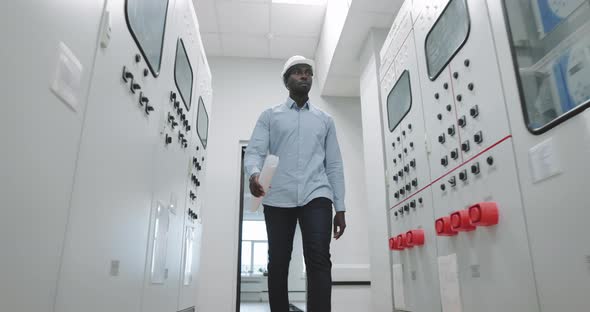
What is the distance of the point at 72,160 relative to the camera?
1.11 meters

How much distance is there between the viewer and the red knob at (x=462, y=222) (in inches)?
70.2

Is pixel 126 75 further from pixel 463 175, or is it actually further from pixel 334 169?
pixel 463 175

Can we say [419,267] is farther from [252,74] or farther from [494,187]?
[252,74]

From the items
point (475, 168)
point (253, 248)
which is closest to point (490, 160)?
point (475, 168)

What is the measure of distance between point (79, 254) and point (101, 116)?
0.42 m

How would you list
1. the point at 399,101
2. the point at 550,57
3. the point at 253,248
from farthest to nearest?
the point at 253,248
the point at 399,101
the point at 550,57

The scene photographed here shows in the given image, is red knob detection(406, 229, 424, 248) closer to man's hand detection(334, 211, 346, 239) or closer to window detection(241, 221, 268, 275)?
man's hand detection(334, 211, 346, 239)

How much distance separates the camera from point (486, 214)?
5.36 feet

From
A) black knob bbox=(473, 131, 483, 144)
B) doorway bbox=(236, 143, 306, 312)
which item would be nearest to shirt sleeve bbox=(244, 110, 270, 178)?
black knob bbox=(473, 131, 483, 144)

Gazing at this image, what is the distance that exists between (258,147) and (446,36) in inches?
45.4

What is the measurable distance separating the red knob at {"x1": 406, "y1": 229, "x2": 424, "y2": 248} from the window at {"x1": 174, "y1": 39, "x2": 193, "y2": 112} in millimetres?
1617

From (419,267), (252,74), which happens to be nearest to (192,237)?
(419,267)

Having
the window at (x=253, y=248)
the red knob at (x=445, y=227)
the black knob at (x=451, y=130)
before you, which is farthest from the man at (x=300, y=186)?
the window at (x=253, y=248)

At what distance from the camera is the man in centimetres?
194
